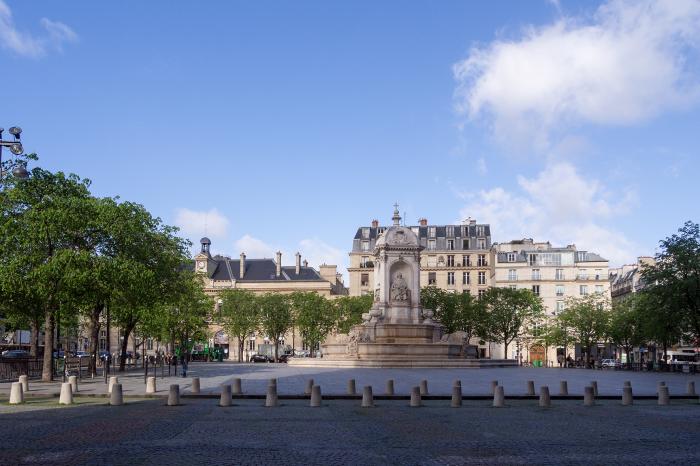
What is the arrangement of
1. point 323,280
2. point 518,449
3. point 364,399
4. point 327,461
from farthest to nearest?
point 323,280 → point 364,399 → point 518,449 → point 327,461

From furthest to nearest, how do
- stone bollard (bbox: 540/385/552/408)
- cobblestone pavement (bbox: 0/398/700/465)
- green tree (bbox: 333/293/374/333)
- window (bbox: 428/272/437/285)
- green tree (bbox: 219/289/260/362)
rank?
1. window (bbox: 428/272/437/285)
2. green tree (bbox: 219/289/260/362)
3. green tree (bbox: 333/293/374/333)
4. stone bollard (bbox: 540/385/552/408)
5. cobblestone pavement (bbox: 0/398/700/465)

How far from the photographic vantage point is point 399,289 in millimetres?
65312

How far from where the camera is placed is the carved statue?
65.1 m

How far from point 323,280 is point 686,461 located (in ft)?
392

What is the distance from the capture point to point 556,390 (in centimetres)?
3334

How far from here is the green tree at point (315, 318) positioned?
103m

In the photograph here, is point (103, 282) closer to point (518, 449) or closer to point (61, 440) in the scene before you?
point (61, 440)

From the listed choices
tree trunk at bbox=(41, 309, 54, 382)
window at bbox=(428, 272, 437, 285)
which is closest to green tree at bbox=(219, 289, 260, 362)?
window at bbox=(428, 272, 437, 285)

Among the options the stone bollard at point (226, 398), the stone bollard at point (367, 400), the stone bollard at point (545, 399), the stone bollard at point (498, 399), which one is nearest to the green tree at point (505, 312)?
the stone bollard at point (545, 399)

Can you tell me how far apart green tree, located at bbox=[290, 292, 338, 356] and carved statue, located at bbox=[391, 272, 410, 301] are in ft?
125

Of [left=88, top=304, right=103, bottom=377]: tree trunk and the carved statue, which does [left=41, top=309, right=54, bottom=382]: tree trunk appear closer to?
[left=88, top=304, right=103, bottom=377]: tree trunk

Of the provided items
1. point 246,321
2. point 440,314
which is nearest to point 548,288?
point 440,314

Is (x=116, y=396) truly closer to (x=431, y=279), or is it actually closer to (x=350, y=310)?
(x=350, y=310)

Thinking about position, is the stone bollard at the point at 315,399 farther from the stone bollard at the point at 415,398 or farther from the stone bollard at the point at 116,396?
the stone bollard at the point at 116,396
